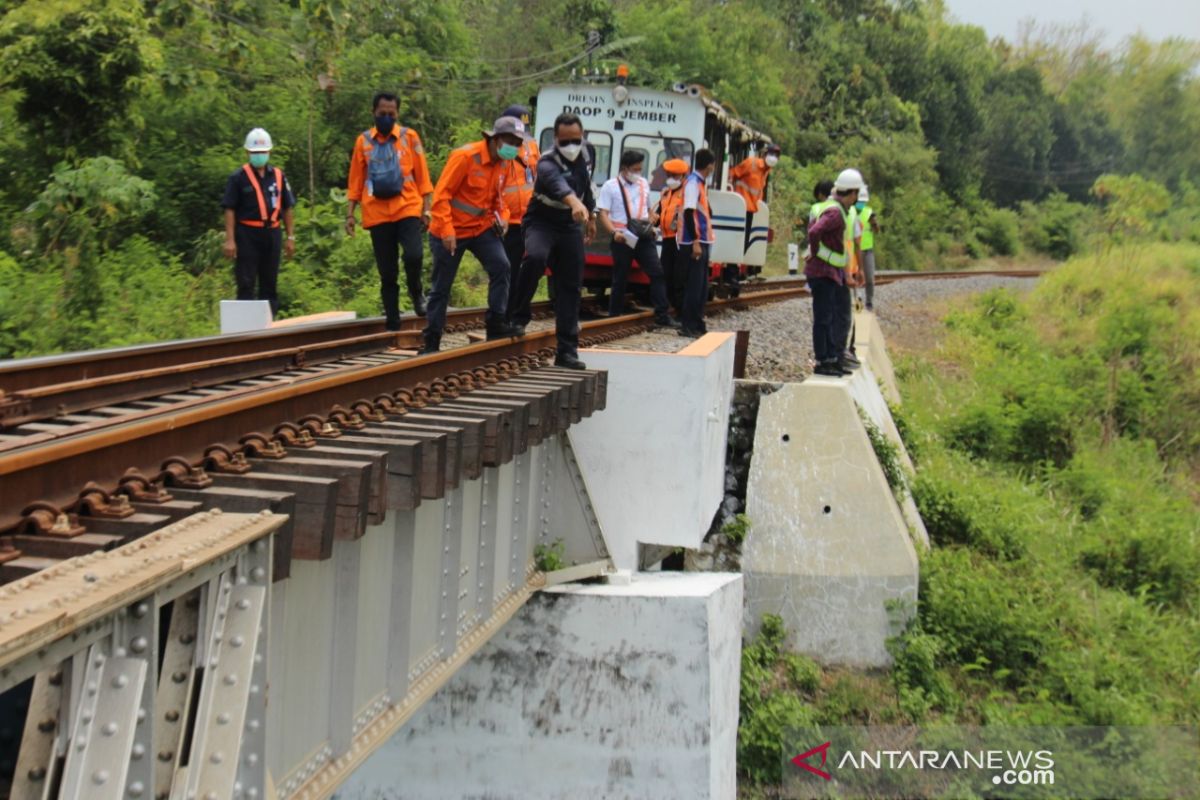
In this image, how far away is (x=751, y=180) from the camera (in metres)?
16.0

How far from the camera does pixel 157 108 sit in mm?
17844

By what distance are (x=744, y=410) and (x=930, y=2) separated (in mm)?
65679

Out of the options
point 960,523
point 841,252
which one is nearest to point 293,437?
point 841,252

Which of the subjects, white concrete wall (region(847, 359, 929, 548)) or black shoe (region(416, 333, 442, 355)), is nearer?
black shoe (region(416, 333, 442, 355))

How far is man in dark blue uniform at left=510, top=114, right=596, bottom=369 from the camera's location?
7871mm

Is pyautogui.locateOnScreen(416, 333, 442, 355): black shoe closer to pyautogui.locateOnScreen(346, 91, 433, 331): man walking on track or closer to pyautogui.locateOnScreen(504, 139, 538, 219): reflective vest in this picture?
pyautogui.locateOnScreen(504, 139, 538, 219): reflective vest

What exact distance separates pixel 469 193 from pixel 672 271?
529 centimetres

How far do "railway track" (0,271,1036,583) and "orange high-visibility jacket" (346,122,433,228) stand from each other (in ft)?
3.10

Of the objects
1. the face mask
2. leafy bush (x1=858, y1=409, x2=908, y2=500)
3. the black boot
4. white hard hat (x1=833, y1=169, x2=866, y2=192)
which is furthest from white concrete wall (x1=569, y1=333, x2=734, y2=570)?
leafy bush (x1=858, y1=409, x2=908, y2=500)

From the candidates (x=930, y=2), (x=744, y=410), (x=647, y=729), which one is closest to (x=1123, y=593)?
(x=744, y=410)

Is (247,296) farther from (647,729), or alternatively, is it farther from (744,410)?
(647,729)

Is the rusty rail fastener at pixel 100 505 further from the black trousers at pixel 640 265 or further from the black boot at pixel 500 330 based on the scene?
the black trousers at pixel 640 265

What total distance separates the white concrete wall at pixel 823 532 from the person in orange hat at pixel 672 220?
6.16ft

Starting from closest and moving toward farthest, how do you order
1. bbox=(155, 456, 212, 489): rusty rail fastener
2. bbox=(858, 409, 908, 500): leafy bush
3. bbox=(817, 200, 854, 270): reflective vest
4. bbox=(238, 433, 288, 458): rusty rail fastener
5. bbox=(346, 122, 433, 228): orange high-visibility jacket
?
1. bbox=(155, 456, 212, 489): rusty rail fastener
2. bbox=(238, 433, 288, 458): rusty rail fastener
3. bbox=(346, 122, 433, 228): orange high-visibility jacket
4. bbox=(817, 200, 854, 270): reflective vest
5. bbox=(858, 409, 908, 500): leafy bush
